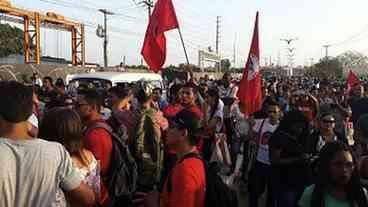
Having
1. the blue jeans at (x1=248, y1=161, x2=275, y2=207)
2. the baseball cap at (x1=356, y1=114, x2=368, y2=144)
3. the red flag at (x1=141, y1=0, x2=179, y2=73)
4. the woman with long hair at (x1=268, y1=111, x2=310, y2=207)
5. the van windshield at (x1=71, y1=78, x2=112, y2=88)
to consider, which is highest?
the red flag at (x1=141, y1=0, x2=179, y2=73)

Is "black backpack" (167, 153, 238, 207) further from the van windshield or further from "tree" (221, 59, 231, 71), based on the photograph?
"tree" (221, 59, 231, 71)

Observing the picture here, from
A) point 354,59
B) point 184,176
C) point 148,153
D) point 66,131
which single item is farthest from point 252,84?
point 354,59

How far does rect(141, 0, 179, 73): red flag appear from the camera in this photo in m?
8.59

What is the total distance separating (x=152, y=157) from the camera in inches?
201

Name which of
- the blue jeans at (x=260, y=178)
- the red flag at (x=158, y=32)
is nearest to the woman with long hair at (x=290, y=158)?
the blue jeans at (x=260, y=178)

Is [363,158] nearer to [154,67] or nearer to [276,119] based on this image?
[276,119]

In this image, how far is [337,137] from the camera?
21.1ft

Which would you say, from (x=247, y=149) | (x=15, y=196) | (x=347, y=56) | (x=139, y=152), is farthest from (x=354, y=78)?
(x=347, y=56)

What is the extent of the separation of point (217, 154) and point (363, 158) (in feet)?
7.57

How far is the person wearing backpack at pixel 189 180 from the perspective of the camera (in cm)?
325

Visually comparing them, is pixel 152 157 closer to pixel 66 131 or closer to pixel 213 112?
pixel 66 131

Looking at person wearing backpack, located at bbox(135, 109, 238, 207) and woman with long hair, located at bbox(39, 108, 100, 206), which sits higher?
woman with long hair, located at bbox(39, 108, 100, 206)

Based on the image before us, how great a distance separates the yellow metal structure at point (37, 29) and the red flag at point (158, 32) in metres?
30.4

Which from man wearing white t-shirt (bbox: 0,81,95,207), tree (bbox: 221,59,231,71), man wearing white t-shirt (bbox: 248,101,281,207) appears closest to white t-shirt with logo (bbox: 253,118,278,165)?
man wearing white t-shirt (bbox: 248,101,281,207)
